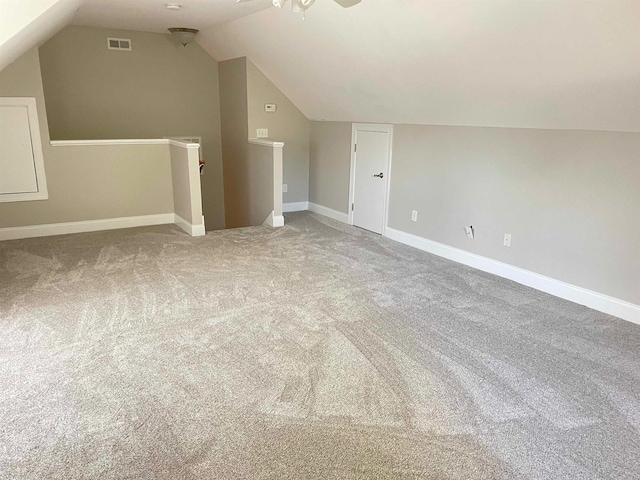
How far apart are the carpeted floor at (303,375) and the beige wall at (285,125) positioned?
2.61 meters

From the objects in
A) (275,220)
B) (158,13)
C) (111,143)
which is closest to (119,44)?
(158,13)

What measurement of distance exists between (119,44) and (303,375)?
5595 mm

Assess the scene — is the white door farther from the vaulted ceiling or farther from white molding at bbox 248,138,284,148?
white molding at bbox 248,138,284,148

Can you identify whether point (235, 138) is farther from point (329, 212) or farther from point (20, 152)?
point (20, 152)

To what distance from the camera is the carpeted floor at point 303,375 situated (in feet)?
6.45

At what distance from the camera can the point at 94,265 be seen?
4211mm

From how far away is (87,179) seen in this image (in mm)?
5156

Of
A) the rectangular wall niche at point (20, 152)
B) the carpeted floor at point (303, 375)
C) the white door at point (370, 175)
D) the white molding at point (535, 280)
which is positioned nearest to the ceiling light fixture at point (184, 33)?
the rectangular wall niche at point (20, 152)

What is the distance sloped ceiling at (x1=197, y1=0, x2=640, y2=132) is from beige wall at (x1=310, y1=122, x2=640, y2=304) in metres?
0.17

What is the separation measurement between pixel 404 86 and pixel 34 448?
3933 millimetres

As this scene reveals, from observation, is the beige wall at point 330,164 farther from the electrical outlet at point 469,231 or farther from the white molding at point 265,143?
the electrical outlet at point 469,231

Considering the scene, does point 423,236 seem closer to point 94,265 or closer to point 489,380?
point 489,380

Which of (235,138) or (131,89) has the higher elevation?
(131,89)

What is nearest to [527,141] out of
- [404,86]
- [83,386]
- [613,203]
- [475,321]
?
[613,203]
